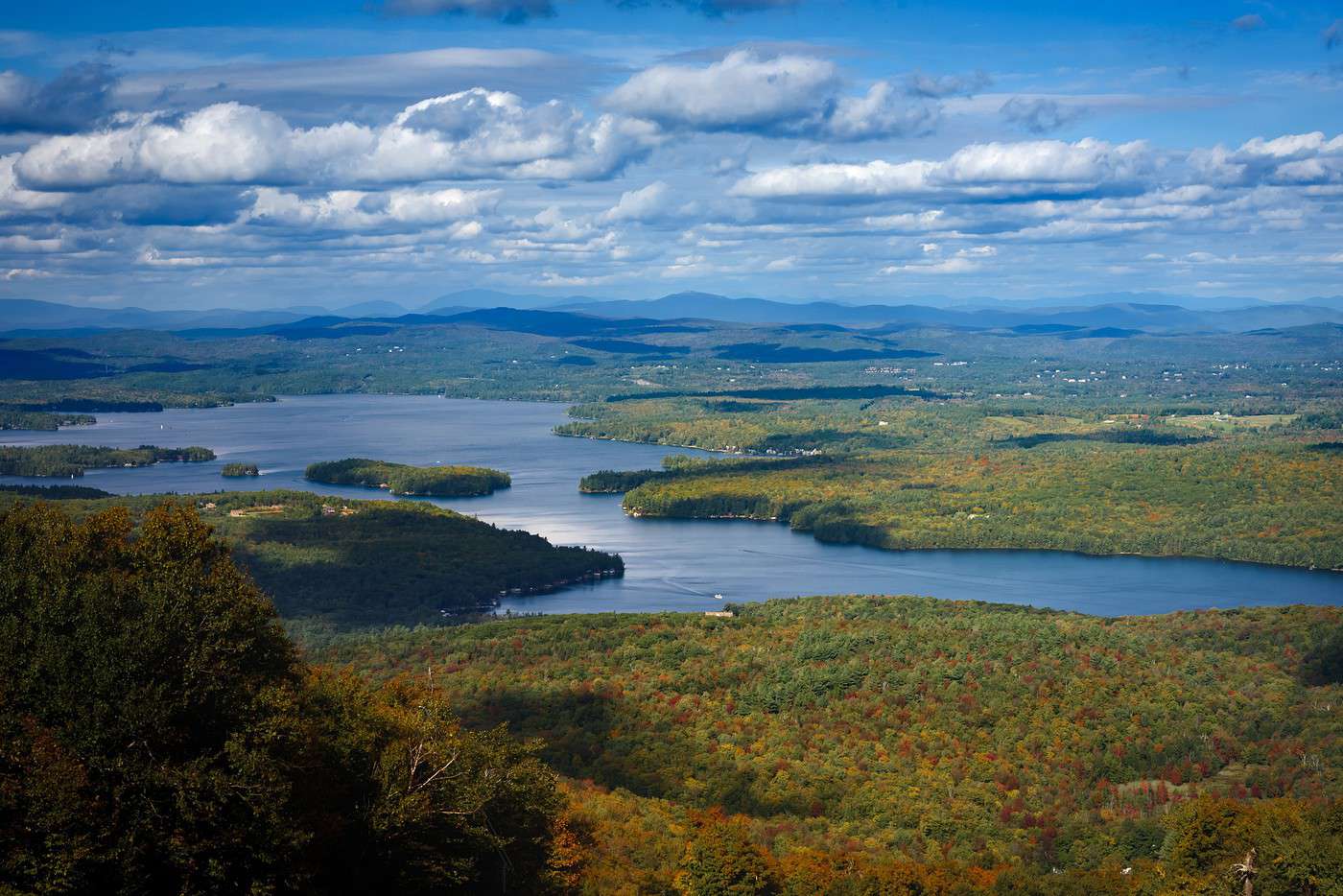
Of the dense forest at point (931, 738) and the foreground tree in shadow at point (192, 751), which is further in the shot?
the dense forest at point (931, 738)

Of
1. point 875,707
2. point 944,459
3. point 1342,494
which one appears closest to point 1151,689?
point 875,707

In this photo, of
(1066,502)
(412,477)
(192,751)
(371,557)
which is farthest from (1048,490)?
(192,751)

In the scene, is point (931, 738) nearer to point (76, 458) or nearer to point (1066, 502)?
point (1066, 502)

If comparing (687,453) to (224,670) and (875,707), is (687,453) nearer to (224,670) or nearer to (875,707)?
(875,707)

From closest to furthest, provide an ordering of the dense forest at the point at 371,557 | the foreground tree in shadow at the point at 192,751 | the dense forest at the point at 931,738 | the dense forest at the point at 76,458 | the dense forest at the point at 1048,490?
the foreground tree in shadow at the point at 192,751
the dense forest at the point at 931,738
the dense forest at the point at 371,557
the dense forest at the point at 1048,490
the dense forest at the point at 76,458

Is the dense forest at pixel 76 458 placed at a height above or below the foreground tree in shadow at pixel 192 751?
below

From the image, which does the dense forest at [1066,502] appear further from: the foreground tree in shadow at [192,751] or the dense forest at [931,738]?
the foreground tree in shadow at [192,751]

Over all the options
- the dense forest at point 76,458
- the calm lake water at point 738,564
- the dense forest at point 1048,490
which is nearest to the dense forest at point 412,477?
the calm lake water at point 738,564
